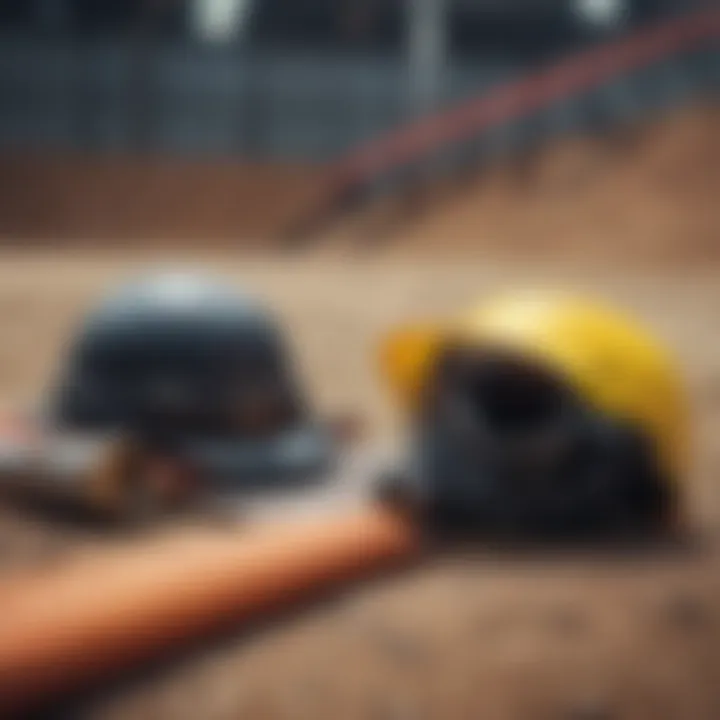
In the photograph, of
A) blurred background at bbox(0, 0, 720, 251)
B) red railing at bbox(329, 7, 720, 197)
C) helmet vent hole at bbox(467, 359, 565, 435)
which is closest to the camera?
helmet vent hole at bbox(467, 359, 565, 435)

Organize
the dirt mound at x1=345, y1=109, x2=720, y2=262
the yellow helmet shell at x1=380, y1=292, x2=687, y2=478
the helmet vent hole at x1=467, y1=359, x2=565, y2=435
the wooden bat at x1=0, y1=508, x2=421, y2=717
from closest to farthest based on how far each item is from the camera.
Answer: the wooden bat at x1=0, y1=508, x2=421, y2=717
the yellow helmet shell at x1=380, y1=292, x2=687, y2=478
the helmet vent hole at x1=467, y1=359, x2=565, y2=435
the dirt mound at x1=345, y1=109, x2=720, y2=262

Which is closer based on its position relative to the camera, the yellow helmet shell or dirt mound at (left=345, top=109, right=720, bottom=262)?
the yellow helmet shell

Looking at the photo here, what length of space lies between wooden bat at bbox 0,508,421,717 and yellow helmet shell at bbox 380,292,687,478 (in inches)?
21.4

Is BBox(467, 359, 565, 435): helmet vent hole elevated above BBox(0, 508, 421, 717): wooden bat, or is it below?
above

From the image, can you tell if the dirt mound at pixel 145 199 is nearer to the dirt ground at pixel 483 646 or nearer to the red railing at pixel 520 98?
the red railing at pixel 520 98

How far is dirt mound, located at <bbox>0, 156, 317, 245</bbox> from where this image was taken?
12.2 metres

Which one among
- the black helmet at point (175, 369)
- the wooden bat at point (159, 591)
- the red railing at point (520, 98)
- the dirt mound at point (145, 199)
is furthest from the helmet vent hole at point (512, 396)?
the red railing at point (520, 98)

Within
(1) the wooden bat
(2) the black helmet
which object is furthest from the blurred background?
(1) the wooden bat

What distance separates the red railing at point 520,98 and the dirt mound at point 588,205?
0.47m

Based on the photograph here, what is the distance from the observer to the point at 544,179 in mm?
12789

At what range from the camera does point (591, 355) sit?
10.3 ft

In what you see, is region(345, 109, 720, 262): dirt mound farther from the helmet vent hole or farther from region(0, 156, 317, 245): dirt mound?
the helmet vent hole

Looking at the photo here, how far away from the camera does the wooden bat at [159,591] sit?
6.24ft

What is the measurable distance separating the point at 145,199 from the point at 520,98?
4087mm
